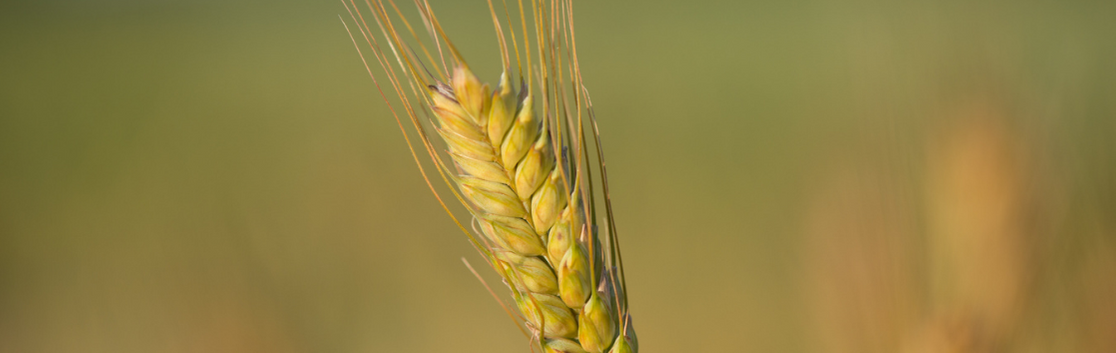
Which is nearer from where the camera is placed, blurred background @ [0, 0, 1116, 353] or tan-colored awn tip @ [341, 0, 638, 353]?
tan-colored awn tip @ [341, 0, 638, 353]

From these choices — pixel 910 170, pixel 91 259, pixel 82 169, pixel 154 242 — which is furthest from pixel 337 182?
pixel 910 170

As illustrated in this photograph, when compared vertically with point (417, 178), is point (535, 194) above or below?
above

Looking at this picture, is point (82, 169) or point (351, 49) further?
point (351, 49)

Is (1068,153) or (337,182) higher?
(337,182)

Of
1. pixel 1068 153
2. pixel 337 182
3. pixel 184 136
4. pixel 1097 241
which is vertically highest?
pixel 184 136

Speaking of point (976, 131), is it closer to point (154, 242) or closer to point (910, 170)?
point (910, 170)

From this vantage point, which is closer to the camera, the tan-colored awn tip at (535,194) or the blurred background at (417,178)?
the tan-colored awn tip at (535,194)

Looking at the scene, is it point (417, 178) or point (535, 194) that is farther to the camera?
point (417, 178)

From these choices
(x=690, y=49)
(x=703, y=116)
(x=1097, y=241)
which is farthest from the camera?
(x=690, y=49)
